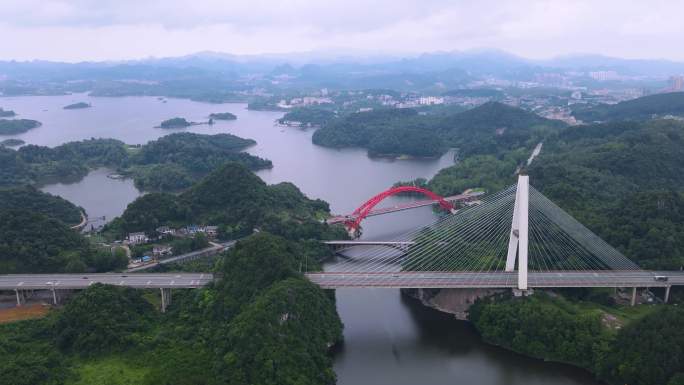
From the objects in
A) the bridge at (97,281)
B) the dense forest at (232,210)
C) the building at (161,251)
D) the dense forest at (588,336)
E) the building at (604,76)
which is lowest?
the dense forest at (588,336)

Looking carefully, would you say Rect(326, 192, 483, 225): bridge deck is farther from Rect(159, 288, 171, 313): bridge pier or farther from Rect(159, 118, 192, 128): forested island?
Rect(159, 118, 192, 128): forested island

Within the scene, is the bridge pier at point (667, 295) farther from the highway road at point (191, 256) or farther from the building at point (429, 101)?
the building at point (429, 101)

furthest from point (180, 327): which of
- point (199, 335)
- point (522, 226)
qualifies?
point (522, 226)

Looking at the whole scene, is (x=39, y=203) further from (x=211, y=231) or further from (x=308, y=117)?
(x=308, y=117)

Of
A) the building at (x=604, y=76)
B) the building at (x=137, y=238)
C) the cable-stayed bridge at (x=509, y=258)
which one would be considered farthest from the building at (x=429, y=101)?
the building at (x=604, y=76)

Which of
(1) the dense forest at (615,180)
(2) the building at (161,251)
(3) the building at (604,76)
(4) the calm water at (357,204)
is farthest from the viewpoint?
(3) the building at (604,76)

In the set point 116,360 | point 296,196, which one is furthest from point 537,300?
point 296,196
